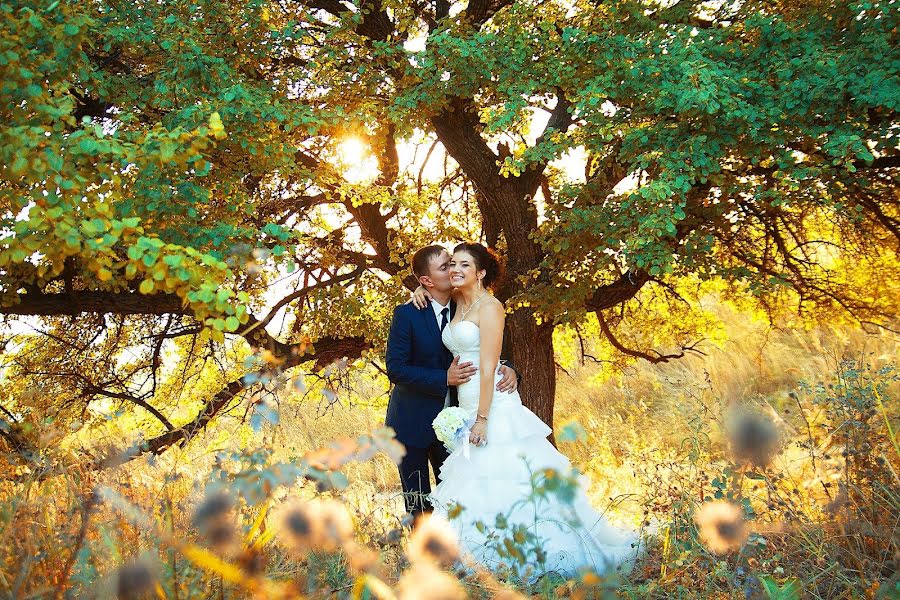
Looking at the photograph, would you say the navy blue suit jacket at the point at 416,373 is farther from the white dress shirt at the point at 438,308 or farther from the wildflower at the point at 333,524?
the wildflower at the point at 333,524

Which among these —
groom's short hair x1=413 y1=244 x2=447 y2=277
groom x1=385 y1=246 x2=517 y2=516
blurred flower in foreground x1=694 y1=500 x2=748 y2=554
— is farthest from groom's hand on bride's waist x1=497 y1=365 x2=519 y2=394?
blurred flower in foreground x1=694 y1=500 x2=748 y2=554

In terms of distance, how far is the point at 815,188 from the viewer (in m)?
5.91

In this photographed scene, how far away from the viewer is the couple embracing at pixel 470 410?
433 centimetres

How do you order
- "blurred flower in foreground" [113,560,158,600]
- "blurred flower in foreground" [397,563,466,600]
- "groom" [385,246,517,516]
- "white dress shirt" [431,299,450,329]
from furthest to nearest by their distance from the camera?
1. "white dress shirt" [431,299,450,329]
2. "groom" [385,246,517,516]
3. "blurred flower in foreground" [113,560,158,600]
4. "blurred flower in foreground" [397,563,466,600]

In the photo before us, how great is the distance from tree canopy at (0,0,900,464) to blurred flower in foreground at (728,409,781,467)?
4.85 ft

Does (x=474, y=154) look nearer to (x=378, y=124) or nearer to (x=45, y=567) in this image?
(x=378, y=124)

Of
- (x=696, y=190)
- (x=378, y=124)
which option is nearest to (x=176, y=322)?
(x=378, y=124)

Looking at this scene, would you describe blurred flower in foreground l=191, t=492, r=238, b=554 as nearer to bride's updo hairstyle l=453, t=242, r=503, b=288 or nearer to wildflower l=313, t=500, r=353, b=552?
wildflower l=313, t=500, r=353, b=552

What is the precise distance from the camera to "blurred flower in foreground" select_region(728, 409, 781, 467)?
1.97m

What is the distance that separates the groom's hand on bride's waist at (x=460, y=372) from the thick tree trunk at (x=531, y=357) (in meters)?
3.30

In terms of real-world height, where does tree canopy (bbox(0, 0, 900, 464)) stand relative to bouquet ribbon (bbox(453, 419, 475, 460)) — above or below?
above

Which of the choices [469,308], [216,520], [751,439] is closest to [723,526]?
[751,439]

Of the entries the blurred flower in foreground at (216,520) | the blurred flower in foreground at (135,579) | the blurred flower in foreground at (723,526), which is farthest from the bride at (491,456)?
the blurred flower in foreground at (135,579)

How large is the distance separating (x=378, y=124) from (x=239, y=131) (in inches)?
91.6
